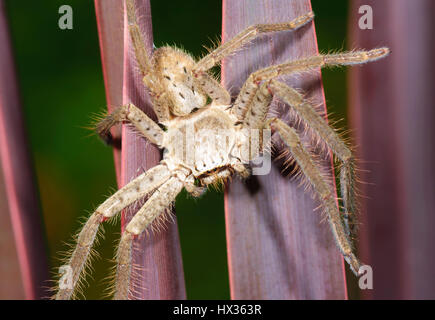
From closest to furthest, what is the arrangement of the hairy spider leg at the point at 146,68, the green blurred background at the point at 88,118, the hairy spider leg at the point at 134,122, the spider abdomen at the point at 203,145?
the hairy spider leg at the point at 146,68 < the hairy spider leg at the point at 134,122 < the spider abdomen at the point at 203,145 < the green blurred background at the point at 88,118

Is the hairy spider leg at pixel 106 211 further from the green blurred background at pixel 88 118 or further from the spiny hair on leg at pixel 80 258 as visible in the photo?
the green blurred background at pixel 88 118

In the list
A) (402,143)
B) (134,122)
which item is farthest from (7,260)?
(402,143)

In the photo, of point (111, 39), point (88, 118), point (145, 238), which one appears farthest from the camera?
point (88, 118)

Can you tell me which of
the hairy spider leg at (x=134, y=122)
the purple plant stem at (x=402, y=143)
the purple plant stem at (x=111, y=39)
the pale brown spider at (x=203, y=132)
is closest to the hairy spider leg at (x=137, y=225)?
the pale brown spider at (x=203, y=132)

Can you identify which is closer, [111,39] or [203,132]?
[111,39]

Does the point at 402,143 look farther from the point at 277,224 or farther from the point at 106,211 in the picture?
the point at 106,211

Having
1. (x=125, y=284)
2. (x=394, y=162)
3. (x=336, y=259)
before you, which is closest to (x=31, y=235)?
(x=125, y=284)
